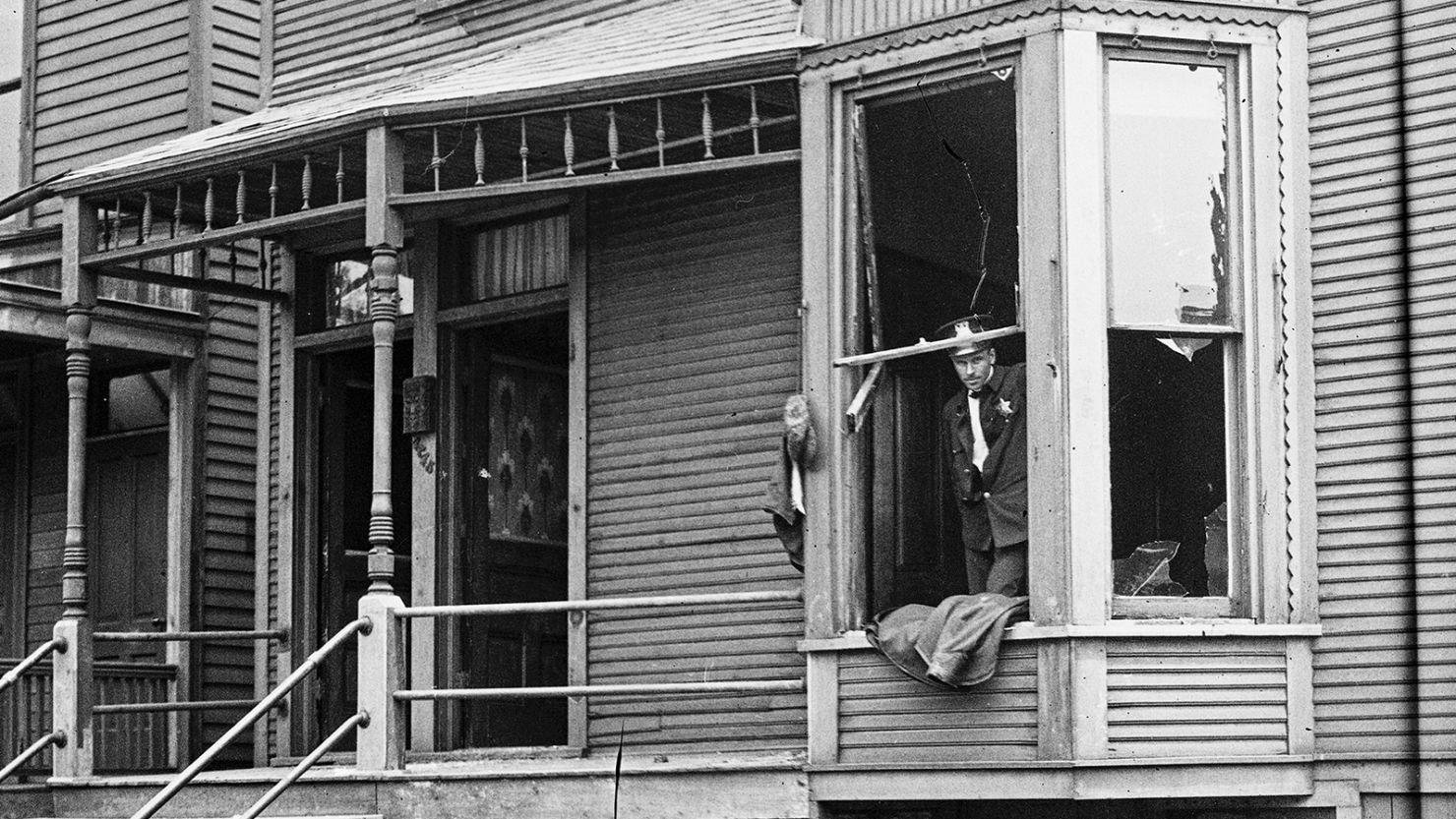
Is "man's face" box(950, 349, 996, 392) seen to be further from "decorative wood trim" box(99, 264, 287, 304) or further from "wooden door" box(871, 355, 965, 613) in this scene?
"decorative wood trim" box(99, 264, 287, 304)

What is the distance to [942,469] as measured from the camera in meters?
10.0

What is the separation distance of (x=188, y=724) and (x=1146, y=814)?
271 inches

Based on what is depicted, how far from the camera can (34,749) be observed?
11.7 m

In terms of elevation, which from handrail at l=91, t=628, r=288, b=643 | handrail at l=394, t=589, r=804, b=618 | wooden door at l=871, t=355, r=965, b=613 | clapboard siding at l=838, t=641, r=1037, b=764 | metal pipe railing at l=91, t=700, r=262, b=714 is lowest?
metal pipe railing at l=91, t=700, r=262, b=714

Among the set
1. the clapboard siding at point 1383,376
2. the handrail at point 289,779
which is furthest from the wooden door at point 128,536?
the clapboard siding at point 1383,376

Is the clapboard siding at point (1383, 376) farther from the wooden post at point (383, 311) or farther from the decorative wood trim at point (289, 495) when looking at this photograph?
the decorative wood trim at point (289, 495)

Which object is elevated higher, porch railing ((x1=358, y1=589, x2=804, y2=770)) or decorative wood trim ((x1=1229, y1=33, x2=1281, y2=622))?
decorative wood trim ((x1=1229, y1=33, x2=1281, y2=622))

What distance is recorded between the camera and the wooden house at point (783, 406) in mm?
9023

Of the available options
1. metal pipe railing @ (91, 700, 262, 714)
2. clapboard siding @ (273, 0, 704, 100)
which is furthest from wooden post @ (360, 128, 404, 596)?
metal pipe railing @ (91, 700, 262, 714)

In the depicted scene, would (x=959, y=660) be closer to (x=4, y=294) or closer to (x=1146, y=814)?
(x=1146, y=814)

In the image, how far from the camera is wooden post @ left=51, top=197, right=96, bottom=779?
11930 mm

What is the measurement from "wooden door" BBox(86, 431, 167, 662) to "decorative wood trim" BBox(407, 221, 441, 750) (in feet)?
8.10

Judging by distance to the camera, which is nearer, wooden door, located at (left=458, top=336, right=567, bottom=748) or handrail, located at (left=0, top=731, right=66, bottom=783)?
handrail, located at (left=0, top=731, right=66, bottom=783)

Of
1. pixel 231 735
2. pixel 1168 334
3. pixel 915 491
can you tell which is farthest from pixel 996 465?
pixel 231 735
